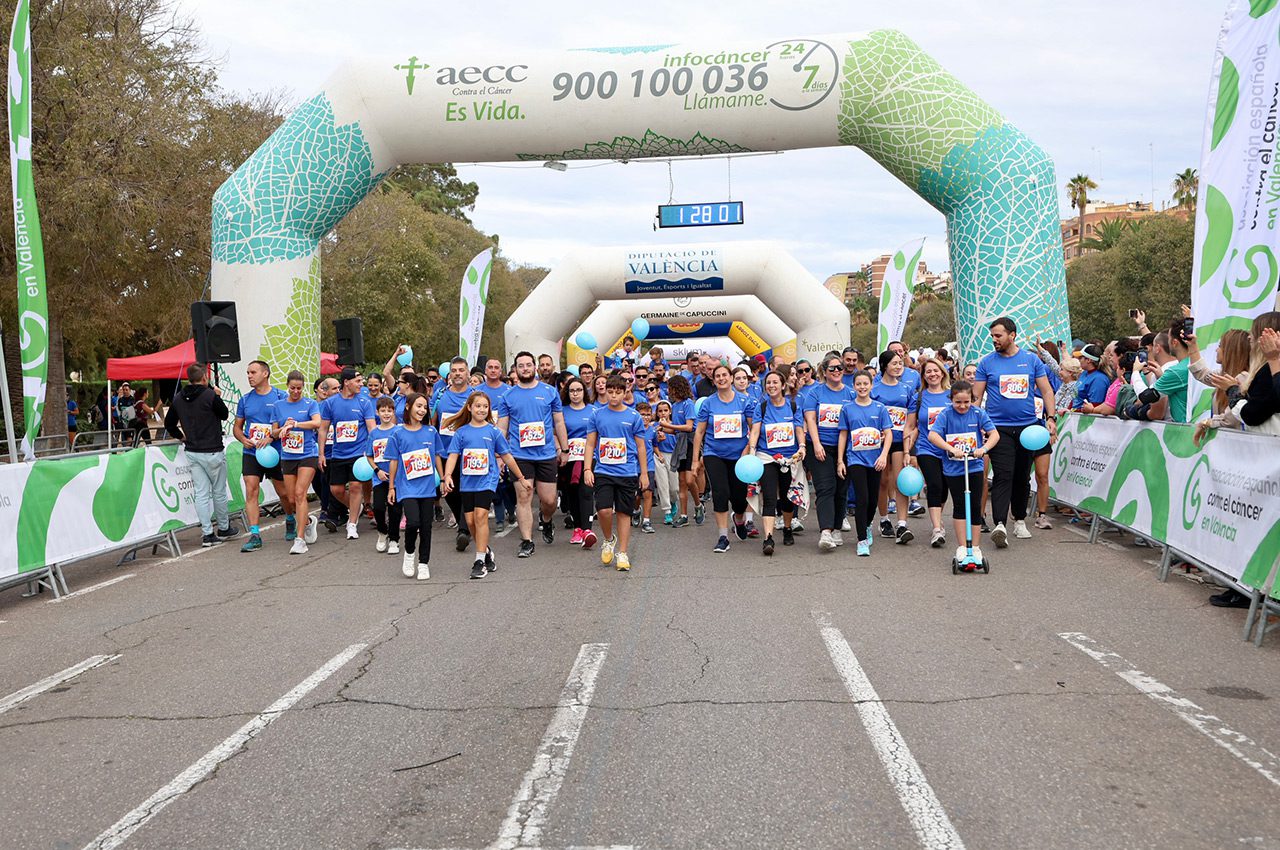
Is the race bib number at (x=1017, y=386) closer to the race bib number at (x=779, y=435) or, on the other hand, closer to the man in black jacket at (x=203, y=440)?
the race bib number at (x=779, y=435)

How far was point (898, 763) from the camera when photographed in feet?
14.3

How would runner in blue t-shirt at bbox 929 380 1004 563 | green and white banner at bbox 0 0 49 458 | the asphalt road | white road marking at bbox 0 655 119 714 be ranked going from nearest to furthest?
the asphalt road < white road marking at bbox 0 655 119 714 < runner in blue t-shirt at bbox 929 380 1004 563 < green and white banner at bbox 0 0 49 458

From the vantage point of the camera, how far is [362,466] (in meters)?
11.1

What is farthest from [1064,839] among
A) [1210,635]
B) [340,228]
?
[340,228]

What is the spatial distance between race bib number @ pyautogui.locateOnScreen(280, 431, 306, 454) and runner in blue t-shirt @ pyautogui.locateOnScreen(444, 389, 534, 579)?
251 centimetres

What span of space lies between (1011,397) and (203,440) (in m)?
8.29

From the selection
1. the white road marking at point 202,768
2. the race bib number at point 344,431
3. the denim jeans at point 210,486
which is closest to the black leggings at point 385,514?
the race bib number at point 344,431

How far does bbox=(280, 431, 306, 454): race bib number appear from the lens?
11438 millimetres

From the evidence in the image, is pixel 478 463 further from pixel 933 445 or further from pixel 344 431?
pixel 933 445

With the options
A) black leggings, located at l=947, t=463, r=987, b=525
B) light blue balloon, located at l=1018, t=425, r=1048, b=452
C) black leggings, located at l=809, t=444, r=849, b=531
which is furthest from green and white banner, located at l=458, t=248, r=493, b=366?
black leggings, located at l=947, t=463, r=987, b=525

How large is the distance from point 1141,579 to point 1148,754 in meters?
4.38

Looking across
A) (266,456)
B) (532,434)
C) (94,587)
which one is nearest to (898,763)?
(532,434)

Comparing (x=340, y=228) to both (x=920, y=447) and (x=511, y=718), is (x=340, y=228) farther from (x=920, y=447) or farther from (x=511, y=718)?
(x=511, y=718)

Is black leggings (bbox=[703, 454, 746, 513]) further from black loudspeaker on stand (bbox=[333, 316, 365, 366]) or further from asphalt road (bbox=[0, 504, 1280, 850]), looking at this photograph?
black loudspeaker on stand (bbox=[333, 316, 365, 366])
